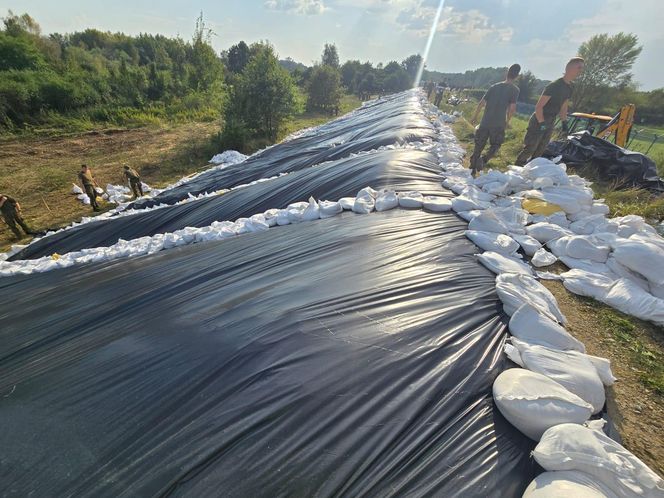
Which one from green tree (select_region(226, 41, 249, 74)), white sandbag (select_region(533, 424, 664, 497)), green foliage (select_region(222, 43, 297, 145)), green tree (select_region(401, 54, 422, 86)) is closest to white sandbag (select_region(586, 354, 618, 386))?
white sandbag (select_region(533, 424, 664, 497))

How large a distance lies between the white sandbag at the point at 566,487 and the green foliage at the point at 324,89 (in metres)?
27.9

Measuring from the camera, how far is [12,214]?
5852 millimetres

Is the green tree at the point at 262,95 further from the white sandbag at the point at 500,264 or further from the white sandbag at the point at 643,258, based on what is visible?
the white sandbag at the point at 643,258

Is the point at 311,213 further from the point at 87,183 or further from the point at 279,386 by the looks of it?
the point at 87,183

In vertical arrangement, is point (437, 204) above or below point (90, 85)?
below

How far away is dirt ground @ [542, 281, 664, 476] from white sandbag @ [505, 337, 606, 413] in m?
0.33

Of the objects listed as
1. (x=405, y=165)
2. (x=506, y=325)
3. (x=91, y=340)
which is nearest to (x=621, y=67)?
(x=405, y=165)

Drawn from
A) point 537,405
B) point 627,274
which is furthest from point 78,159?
point 627,274

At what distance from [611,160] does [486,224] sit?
443 centimetres

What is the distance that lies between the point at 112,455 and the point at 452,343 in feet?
5.28

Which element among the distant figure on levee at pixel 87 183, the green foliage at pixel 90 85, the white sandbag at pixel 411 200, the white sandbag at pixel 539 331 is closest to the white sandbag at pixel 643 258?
the white sandbag at pixel 539 331

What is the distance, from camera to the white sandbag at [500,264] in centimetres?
213

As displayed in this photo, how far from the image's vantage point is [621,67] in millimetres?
22422

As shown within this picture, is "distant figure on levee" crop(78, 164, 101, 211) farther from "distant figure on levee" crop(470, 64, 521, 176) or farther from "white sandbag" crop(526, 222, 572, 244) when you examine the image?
"white sandbag" crop(526, 222, 572, 244)
